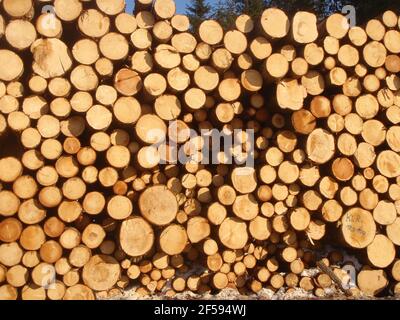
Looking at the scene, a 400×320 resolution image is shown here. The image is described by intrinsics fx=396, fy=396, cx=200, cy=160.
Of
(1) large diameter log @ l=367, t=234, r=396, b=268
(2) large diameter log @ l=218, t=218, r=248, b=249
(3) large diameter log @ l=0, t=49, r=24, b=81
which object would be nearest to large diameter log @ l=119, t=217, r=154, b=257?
(2) large diameter log @ l=218, t=218, r=248, b=249

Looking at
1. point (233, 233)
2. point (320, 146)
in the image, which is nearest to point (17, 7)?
point (233, 233)

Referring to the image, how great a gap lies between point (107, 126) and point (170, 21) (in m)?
1.13

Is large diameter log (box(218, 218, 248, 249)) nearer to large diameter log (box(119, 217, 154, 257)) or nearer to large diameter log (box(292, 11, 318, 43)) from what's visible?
large diameter log (box(119, 217, 154, 257))

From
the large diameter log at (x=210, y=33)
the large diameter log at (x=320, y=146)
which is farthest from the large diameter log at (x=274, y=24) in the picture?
the large diameter log at (x=320, y=146)

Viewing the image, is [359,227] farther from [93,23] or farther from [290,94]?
[93,23]

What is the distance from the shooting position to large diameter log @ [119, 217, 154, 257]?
11.0ft

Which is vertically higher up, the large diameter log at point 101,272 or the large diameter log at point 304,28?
the large diameter log at point 304,28

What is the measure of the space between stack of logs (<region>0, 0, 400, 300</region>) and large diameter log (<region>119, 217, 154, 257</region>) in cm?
1

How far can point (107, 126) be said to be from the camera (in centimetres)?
340

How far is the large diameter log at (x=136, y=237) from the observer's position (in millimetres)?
3365

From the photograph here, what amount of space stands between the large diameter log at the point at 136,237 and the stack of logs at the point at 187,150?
12mm

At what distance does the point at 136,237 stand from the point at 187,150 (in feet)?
2.92

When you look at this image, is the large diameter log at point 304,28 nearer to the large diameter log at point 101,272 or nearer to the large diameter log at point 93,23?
the large diameter log at point 93,23
